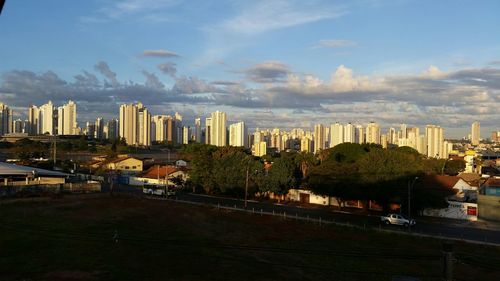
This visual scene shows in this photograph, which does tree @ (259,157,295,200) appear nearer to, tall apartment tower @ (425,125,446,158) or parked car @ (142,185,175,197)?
parked car @ (142,185,175,197)

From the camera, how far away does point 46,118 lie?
7062 inches

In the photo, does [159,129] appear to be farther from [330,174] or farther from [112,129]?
Result: [330,174]

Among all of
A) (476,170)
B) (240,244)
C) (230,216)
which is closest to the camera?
(240,244)

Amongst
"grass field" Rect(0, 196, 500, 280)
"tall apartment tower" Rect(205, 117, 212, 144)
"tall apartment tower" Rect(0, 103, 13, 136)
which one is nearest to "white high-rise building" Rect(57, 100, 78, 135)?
"tall apartment tower" Rect(0, 103, 13, 136)

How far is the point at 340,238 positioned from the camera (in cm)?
3020

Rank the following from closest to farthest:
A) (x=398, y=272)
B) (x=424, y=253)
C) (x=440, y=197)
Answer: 1. (x=398, y=272)
2. (x=424, y=253)
3. (x=440, y=197)

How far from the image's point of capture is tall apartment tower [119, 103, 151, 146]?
159000 millimetres

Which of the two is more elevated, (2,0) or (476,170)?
(2,0)

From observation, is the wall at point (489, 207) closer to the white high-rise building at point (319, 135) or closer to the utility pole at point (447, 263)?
the utility pole at point (447, 263)

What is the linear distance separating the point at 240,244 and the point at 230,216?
1165 cm

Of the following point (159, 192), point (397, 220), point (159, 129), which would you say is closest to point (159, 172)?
point (159, 192)

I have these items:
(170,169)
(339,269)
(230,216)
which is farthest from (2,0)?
(170,169)

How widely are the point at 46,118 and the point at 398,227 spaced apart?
170551 millimetres

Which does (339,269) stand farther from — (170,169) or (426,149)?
(426,149)
